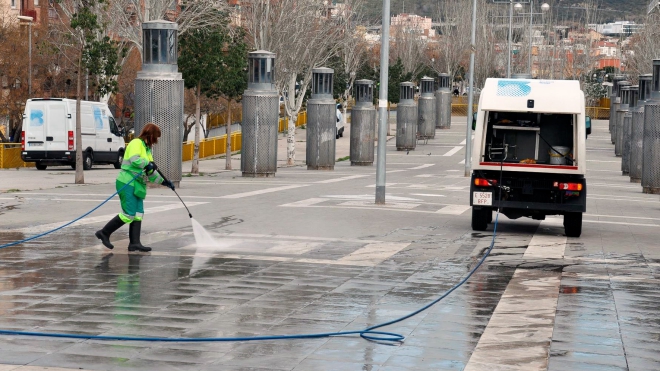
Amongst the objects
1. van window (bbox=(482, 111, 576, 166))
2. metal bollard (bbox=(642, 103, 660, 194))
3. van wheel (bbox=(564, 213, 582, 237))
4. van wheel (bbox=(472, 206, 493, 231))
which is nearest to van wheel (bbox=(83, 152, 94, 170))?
metal bollard (bbox=(642, 103, 660, 194))

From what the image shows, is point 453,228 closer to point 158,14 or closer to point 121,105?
point 158,14

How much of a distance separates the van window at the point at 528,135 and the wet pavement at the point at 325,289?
4.48 feet

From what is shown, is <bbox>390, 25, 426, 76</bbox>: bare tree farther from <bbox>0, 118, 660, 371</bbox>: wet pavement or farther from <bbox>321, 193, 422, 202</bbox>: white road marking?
<bbox>0, 118, 660, 371</bbox>: wet pavement

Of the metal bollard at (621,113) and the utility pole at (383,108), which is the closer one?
the utility pole at (383,108)

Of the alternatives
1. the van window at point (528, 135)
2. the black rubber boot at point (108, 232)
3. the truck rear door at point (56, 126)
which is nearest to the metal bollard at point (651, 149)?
the van window at point (528, 135)

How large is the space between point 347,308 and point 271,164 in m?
24.7

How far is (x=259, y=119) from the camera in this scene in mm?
34438

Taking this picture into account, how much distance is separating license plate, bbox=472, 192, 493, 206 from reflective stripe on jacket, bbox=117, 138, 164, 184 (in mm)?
6207

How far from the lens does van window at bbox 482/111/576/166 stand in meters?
19.0

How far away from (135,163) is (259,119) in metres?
20.7

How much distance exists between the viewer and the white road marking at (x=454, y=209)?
22.1 meters

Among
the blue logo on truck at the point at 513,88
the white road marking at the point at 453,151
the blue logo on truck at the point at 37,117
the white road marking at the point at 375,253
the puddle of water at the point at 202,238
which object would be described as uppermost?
the blue logo on truck at the point at 513,88

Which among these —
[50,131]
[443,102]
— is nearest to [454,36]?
[443,102]

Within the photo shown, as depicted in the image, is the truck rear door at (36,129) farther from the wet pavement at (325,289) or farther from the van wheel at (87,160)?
the wet pavement at (325,289)
